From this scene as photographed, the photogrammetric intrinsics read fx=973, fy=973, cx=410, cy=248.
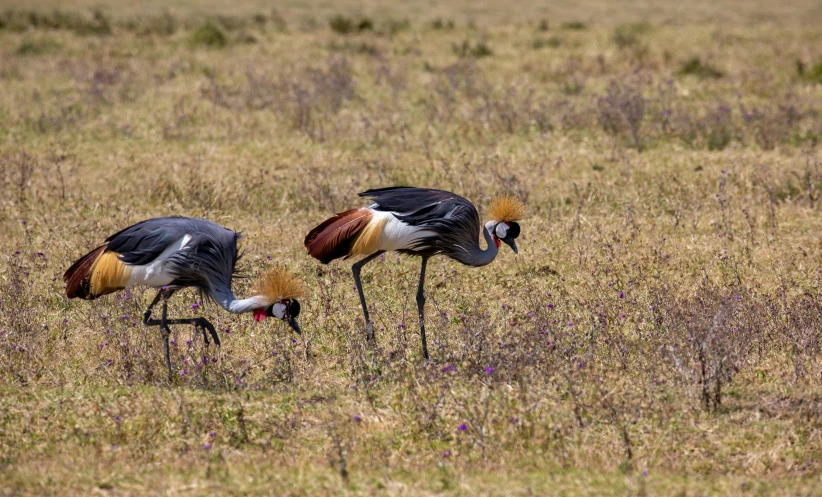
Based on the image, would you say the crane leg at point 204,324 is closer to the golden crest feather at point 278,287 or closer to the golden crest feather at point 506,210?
the golden crest feather at point 278,287

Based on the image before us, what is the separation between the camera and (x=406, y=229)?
696 centimetres

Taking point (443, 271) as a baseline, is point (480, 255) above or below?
above

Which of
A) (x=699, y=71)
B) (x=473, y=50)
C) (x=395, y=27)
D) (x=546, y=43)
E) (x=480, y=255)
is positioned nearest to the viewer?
(x=480, y=255)

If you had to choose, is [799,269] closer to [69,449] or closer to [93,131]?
[69,449]

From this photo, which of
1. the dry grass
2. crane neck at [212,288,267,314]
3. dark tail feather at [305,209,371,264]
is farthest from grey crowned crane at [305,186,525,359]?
crane neck at [212,288,267,314]

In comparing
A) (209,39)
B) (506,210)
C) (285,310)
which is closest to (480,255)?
(506,210)

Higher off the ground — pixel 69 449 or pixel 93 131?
pixel 93 131

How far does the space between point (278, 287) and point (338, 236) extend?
0.80 meters

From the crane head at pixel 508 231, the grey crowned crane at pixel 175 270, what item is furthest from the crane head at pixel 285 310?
the crane head at pixel 508 231

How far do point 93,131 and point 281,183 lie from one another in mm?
3272

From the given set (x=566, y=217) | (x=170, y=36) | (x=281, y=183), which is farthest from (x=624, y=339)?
(x=170, y=36)

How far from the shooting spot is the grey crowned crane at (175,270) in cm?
638

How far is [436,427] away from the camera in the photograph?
5629 mm

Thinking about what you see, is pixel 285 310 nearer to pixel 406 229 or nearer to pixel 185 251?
pixel 185 251
